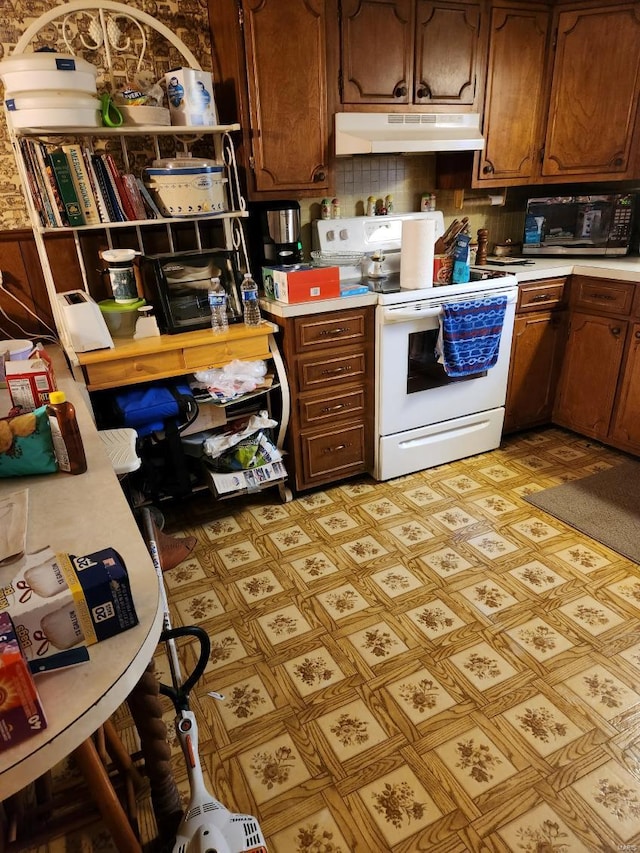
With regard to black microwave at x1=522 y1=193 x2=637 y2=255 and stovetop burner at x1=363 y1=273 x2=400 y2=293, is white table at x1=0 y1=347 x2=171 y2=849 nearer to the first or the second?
stovetop burner at x1=363 y1=273 x2=400 y2=293

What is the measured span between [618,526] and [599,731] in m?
1.13

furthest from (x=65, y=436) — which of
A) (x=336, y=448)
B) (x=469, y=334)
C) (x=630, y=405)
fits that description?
(x=630, y=405)

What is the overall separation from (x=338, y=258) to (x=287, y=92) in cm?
77

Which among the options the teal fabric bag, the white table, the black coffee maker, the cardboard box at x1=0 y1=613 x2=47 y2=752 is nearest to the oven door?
the black coffee maker

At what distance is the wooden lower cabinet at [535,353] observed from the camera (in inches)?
121

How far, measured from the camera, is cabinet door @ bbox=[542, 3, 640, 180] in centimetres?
286

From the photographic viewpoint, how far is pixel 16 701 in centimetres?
73

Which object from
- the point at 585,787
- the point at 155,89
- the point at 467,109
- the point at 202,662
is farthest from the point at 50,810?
the point at 467,109

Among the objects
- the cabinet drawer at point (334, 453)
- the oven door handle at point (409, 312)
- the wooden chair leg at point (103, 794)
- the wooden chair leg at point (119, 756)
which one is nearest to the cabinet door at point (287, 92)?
the oven door handle at point (409, 312)

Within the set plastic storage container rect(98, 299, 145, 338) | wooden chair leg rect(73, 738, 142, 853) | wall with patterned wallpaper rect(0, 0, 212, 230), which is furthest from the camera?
plastic storage container rect(98, 299, 145, 338)

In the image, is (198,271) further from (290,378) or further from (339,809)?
(339,809)

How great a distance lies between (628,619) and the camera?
200 cm

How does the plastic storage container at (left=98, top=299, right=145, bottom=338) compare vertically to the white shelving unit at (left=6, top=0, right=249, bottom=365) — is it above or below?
below

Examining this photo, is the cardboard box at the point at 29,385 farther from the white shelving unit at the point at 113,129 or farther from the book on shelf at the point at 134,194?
the book on shelf at the point at 134,194
